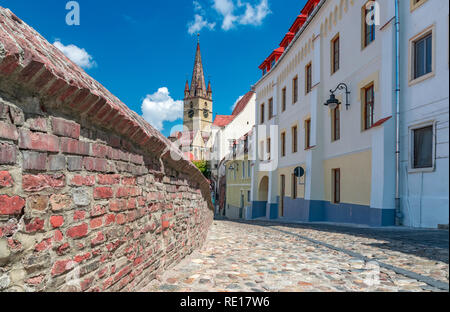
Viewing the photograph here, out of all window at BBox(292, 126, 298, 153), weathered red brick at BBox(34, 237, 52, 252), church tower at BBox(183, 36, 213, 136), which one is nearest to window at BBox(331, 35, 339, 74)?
window at BBox(292, 126, 298, 153)

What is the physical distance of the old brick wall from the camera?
1968mm

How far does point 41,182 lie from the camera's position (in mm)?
2199

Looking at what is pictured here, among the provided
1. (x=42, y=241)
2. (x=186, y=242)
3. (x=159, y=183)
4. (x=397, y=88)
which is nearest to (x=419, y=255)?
(x=186, y=242)

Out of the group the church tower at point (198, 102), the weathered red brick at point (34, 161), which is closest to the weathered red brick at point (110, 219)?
the weathered red brick at point (34, 161)

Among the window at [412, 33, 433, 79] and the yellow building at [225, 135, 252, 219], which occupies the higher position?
the window at [412, 33, 433, 79]

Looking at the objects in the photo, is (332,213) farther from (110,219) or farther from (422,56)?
(110,219)

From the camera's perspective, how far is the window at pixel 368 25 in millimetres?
11983

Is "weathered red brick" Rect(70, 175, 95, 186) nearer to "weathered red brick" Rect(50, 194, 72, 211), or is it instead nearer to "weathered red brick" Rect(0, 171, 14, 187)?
"weathered red brick" Rect(50, 194, 72, 211)

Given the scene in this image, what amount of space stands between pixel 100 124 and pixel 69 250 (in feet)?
3.22

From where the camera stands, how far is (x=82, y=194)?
2625 millimetres

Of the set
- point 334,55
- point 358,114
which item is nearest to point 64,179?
point 358,114

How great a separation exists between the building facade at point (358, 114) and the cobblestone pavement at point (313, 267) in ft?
2.81

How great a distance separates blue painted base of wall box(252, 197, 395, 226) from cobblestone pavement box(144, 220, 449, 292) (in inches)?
112

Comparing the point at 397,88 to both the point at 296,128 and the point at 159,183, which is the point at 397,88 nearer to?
the point at 159,183
